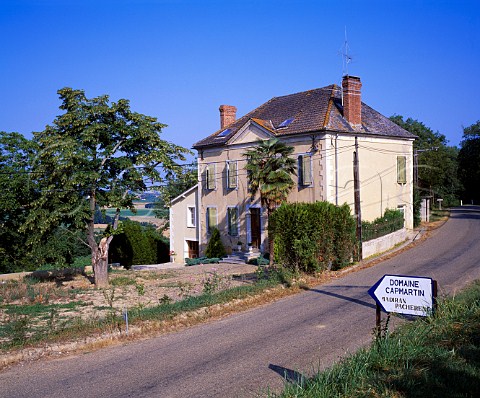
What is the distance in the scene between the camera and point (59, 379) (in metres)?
9.20

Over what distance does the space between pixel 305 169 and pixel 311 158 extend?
2.18ft

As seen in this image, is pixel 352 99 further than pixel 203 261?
No

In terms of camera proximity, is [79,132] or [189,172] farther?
[189,172]

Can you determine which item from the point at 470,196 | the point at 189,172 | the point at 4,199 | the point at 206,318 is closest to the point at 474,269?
the point at 206,318

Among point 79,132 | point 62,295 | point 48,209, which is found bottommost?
point 62,295

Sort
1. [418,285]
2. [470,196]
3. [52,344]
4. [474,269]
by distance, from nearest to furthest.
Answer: [418,285] → [52,344] → [474,269] → [470,196]

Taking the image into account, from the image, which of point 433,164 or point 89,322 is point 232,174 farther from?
point 433,164

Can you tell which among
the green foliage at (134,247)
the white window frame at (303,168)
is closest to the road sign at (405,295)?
the white window frame at (303,168)

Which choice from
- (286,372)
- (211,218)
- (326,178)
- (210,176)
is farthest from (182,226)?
(286,372)

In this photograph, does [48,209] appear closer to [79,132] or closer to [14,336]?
[79,132]

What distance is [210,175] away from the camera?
32656mm

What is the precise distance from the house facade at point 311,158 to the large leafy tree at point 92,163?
6.74 m

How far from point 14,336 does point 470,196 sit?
66.1 m

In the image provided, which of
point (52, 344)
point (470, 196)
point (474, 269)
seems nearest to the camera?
point (52, 344)
